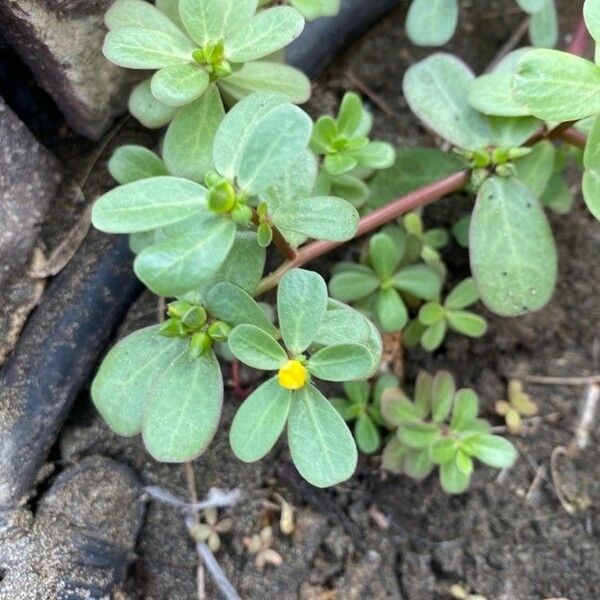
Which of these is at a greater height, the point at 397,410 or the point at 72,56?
the point at 72,56

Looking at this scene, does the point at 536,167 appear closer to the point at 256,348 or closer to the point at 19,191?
the point at 256,348

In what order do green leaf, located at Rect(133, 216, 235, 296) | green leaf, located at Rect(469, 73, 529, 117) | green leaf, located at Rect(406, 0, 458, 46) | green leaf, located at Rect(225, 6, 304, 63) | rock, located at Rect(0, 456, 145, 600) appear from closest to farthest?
green leaf, located at Rect(133, 216, 235, 296) < green leaf, located at Rect(225, 6, 304, 63) < rock, located at Rect(0, 456, 145, 600) < green leaf, located at Rect(469, 73, 529, 117) < green leaf, located at Rect(406, 0, 458, 46)

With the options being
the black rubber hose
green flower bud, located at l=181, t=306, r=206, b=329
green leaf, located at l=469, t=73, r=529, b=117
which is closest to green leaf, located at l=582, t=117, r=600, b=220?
green leaf, located at l=469, t=73, r=529, b=117

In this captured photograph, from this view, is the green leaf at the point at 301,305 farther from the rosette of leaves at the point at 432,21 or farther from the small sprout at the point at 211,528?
the rosette of leaves at the point at 432,21

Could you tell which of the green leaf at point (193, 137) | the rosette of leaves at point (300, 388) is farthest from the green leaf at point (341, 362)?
the green leaf at point (193, 137)

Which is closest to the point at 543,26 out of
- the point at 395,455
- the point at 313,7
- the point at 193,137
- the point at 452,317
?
the point at 313,7

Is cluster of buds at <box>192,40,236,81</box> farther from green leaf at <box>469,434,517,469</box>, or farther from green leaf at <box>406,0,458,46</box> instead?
green leaf at <box>469,434,517,469</box>

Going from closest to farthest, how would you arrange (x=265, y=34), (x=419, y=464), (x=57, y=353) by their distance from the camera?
(x=265, y=34), (x=57, y=353), (x=419, y=464)
